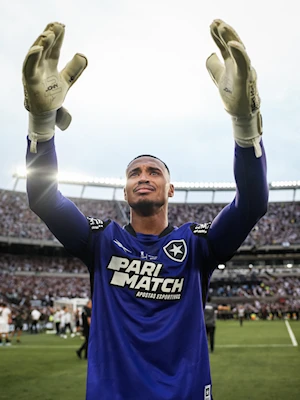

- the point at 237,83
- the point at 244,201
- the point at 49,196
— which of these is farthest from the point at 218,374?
the point at 237,83

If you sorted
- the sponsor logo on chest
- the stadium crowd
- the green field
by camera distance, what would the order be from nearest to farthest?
the sponsor logo on chest, the green field, the stadium crowd

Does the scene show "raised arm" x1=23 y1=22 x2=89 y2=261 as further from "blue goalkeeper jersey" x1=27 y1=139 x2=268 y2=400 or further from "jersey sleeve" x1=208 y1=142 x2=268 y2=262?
"jersey sleeve" x1=208 y1=142 x2=268 y2=262

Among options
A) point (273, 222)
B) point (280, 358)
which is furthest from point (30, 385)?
point (273, 222)

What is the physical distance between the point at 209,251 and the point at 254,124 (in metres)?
0.94

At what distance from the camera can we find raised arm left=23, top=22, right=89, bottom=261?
7.06 feet

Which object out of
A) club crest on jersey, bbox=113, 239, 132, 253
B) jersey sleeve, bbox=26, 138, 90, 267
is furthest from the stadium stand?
jersey sleeve, bbox=26, 138, 90, 267

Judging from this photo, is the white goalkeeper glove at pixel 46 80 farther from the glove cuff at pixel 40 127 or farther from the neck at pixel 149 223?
the neck at pixel 149 223

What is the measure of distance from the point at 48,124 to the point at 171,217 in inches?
2161

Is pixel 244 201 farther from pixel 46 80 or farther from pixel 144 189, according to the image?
pixel 46 80

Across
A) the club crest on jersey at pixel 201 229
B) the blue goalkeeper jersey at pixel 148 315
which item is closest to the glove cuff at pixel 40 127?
the blue goalkeeper jersey at pixel 148 315

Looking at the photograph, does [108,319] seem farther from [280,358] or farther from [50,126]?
[280,358]

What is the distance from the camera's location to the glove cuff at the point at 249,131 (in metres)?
2.28

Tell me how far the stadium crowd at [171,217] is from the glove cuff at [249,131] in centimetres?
4704

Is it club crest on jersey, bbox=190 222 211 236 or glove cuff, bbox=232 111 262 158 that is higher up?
glove cuff, bbox=232 111 262 158
